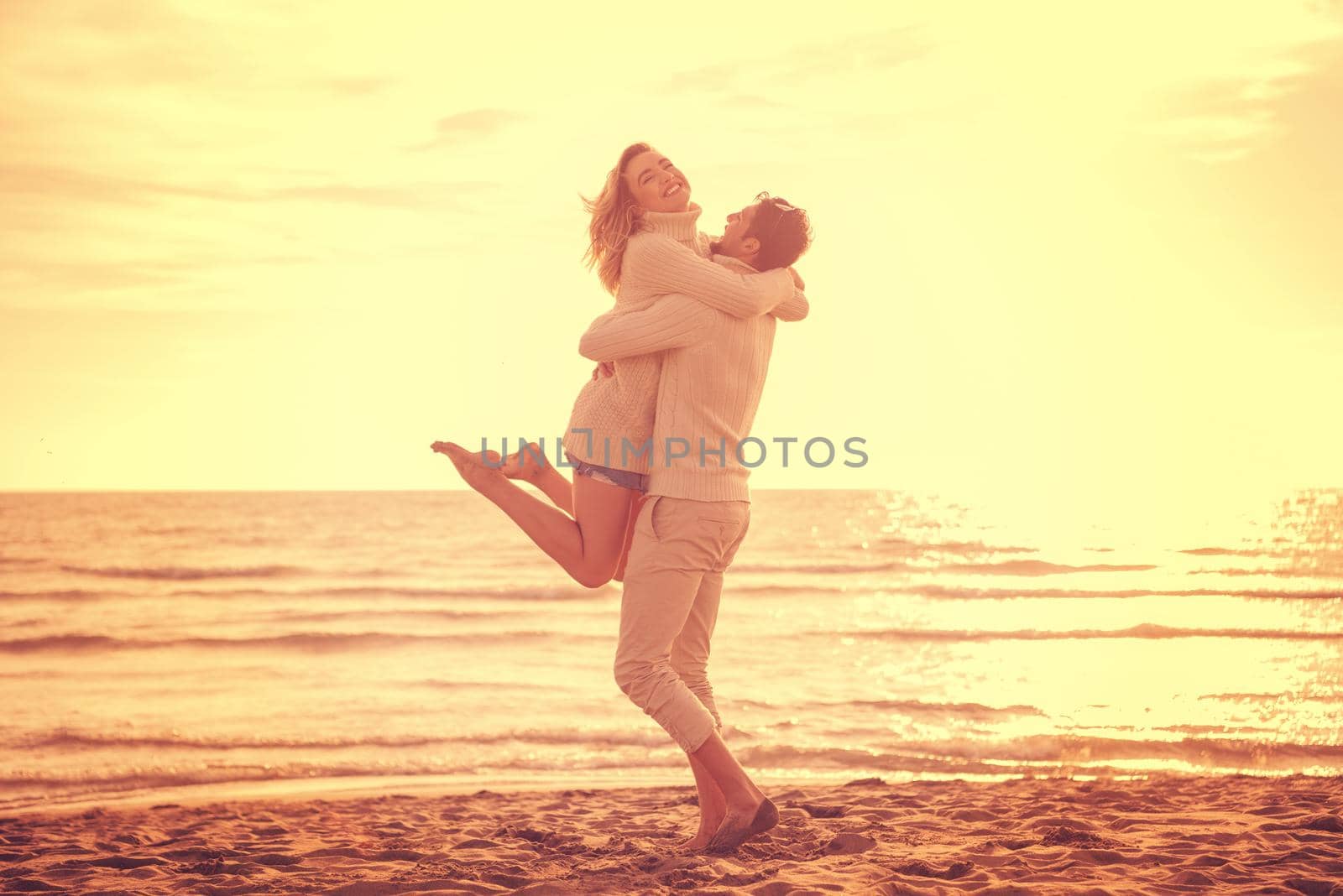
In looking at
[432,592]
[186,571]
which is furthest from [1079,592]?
[186,571]

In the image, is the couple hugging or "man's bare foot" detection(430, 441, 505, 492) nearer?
the couple hugging

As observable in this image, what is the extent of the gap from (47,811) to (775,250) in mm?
4754

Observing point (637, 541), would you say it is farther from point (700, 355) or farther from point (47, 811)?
point (47, 811)

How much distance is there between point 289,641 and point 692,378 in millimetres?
11106

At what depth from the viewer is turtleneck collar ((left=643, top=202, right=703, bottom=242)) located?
3205 mm

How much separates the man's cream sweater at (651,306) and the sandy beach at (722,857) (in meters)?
1.29

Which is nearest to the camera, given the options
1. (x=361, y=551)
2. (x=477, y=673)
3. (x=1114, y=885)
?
(x=1114, y=885)

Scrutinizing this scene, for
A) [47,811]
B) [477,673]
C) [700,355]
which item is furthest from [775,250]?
[477,673]

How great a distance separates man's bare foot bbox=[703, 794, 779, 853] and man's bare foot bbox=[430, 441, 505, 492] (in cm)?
124

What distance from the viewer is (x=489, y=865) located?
3.69 metres

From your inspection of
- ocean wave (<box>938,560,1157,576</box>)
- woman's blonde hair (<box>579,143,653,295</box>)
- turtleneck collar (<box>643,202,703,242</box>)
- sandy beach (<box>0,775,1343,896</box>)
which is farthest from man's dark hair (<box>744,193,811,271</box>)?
ocean wave (<box>938,560,1157,576</box>)

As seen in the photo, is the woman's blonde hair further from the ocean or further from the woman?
the ocean

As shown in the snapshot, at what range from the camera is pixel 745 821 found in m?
3.31

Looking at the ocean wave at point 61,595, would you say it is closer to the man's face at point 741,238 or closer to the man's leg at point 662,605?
the man's leg at point 662,605
